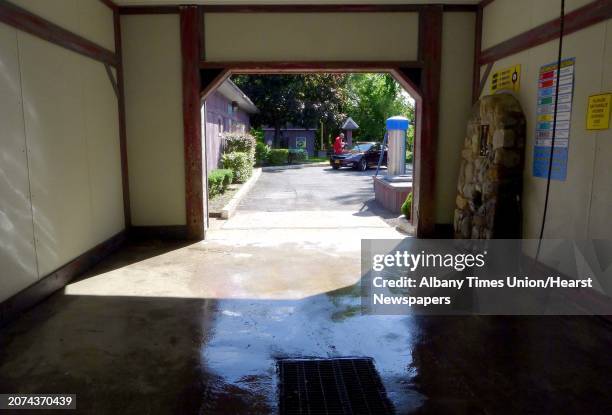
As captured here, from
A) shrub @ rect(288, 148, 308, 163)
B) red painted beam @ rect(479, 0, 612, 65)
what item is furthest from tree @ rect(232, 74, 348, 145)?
red painted beam @ rect(479, 0, 612, 65)

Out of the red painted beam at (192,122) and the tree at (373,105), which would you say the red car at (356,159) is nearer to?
the red painted beam at (192,122)

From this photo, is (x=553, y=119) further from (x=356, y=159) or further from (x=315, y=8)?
(x=356, y=159)

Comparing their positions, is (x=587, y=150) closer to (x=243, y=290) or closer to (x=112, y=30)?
(x=243, y=290)

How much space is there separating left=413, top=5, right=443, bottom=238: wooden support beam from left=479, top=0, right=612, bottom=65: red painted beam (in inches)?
27.7

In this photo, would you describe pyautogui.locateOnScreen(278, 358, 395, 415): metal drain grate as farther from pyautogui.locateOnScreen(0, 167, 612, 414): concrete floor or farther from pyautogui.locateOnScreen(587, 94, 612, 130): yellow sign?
pyautogui.locateOnScreen(587, 94, 612, 130): yellow sign

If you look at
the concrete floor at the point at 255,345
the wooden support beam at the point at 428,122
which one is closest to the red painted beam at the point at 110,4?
the concrete floor at the point at 255,345

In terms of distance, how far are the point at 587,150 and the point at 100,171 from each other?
5585mm

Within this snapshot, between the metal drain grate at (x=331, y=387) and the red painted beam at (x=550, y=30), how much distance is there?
11.7 feet

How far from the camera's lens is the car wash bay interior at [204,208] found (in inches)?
127

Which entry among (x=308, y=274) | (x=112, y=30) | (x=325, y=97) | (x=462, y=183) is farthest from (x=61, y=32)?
(x=325, y=97)

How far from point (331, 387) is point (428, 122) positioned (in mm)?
5058

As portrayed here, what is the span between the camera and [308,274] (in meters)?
5.56

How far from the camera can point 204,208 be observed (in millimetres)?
7449

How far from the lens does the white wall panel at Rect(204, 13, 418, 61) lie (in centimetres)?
691
